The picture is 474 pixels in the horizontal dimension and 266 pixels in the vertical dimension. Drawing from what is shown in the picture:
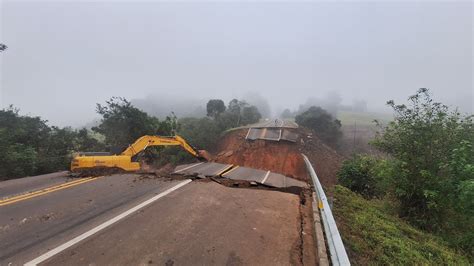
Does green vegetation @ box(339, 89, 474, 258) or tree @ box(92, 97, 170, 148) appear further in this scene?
tree @ box(92, 97, 170, 148)

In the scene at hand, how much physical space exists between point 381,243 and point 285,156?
1898 cm

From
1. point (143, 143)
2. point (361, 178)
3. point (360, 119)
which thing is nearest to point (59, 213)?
point (143, 143)

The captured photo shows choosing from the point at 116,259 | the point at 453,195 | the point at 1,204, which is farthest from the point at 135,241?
the point at 453,195

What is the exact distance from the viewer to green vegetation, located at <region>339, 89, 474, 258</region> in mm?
8539

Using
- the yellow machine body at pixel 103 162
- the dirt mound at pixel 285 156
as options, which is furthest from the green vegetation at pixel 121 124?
the yellow machine body at pixel 103 162

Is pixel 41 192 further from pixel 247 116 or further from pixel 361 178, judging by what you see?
pixel 247 116

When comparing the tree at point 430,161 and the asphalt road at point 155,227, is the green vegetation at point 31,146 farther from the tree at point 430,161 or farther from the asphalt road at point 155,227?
the tree at point 430,161

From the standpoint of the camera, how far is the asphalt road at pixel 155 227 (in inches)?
165

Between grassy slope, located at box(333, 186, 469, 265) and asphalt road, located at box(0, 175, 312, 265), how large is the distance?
110 cm

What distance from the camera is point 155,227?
5.21m

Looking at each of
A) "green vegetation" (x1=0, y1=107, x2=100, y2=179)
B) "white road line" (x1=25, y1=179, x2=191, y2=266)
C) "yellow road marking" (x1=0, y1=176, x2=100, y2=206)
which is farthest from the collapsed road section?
"green vegetation" (x1=0, y1=107, x2=100, y2=179)

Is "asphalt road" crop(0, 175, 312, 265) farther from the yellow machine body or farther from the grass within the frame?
the grass

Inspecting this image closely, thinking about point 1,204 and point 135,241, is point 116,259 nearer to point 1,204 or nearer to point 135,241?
point 135,241

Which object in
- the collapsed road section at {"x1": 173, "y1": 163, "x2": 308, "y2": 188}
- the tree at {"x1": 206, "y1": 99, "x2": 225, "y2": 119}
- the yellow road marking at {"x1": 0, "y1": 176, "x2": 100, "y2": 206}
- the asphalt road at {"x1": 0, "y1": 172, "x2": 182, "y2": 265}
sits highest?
the tree at {"x1": 206, "y1": 99, "x2": 225, "y2": 119}
